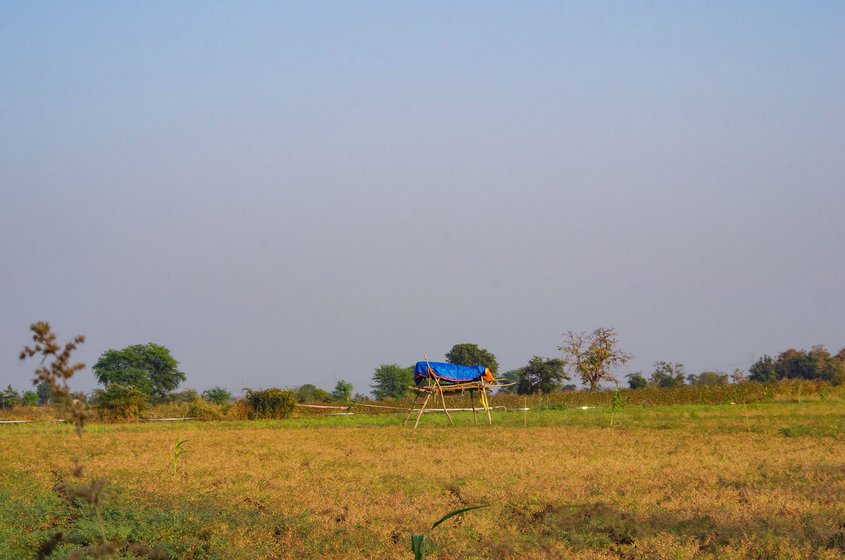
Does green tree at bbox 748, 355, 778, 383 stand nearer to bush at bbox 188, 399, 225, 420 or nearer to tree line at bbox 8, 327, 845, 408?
tree line at bbox 8, 327, 845, 408

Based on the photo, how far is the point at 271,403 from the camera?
34375 millimetres

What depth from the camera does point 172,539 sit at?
27.1 feet

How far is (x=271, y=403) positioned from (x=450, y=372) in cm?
1004

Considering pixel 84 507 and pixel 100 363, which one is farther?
pixel 100 363

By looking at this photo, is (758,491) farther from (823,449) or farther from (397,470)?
(823,449)

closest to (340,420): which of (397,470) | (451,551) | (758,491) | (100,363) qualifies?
(397,470)

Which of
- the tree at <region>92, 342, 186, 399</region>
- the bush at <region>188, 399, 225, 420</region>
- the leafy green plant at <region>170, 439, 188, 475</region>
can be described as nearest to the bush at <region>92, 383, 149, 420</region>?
Answer: the bush at <region>188, 399, 225, 420</region>

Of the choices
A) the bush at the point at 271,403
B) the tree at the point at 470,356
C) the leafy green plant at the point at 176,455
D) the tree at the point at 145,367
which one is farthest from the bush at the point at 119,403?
the tree at the point at 470,356

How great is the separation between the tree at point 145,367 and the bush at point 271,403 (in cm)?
3327

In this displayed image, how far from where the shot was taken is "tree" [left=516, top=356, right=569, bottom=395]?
6475 cm

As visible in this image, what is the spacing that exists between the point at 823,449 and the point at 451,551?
11.4m

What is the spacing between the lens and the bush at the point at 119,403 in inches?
1302

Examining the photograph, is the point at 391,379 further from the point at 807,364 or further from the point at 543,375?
the point at 807,364

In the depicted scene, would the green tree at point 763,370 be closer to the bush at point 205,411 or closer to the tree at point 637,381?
the tree at point 637,381
